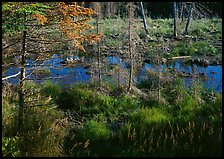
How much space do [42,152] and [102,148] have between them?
1.60 m

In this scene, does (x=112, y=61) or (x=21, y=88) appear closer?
(x=21, y=88)

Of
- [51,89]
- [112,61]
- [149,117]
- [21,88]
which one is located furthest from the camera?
[112,61]

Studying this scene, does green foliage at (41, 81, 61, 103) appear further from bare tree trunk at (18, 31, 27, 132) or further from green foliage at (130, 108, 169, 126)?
bare tree trunk at (18, 31, 27, 132)

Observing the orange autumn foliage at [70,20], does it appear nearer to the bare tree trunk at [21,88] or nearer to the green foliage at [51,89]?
the bare tree trunk at [21,88]

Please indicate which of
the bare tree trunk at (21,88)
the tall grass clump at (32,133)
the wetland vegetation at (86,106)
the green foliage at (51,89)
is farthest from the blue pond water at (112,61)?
the bare tree trunk at (21,88)

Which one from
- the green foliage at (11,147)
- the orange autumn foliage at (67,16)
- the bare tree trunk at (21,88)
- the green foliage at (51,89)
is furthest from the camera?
the green foliage at (51,89)

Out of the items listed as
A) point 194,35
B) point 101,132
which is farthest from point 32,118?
point 194,35

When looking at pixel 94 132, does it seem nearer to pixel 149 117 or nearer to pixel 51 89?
pixel 149 117

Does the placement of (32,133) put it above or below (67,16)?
below

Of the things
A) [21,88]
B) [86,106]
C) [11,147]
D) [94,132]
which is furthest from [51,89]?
[11,147]

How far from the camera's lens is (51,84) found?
11516 millimetres

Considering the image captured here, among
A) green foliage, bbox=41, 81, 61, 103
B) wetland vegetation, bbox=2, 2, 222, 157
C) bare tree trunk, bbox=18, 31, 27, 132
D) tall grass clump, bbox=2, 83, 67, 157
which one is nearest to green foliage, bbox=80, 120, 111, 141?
wetland vegetation, bbox=2, 2, 222, 157

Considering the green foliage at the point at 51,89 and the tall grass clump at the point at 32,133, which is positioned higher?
the green foliage at the point at 51,89

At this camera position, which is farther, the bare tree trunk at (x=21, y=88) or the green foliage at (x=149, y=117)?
the green foliage at (x=149, y=117)
